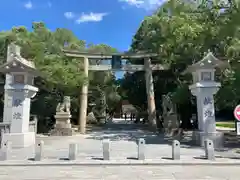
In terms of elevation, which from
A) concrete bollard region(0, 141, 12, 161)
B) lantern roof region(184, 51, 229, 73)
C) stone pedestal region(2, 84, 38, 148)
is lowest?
concrete bollard region(0, 141, 12, 161)

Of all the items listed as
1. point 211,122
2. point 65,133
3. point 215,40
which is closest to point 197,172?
point 211,122

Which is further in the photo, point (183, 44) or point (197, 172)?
point (183, 44)

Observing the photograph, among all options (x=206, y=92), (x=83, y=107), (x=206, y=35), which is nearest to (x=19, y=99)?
(x=206, y=92)

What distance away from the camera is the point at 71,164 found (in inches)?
356

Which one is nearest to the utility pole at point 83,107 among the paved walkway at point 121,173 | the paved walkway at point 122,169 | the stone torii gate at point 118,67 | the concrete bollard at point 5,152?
the stone torii gate at point 118,67

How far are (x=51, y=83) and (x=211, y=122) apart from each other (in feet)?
36.7

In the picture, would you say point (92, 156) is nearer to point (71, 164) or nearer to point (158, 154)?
point (71, 164)

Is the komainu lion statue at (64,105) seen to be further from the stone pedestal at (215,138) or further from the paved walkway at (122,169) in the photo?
the stone pedestal at (215,138)

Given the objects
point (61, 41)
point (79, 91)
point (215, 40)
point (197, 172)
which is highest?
point (61, 41)

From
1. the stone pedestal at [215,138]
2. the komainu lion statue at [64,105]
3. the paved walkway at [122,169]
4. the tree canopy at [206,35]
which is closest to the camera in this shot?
the paved walkway at [122,169]

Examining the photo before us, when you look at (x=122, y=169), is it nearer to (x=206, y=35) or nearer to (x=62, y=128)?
(x=206, y=35)

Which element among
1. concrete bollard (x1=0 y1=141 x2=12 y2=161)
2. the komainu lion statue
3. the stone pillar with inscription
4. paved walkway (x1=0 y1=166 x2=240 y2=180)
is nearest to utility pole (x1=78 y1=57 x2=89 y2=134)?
the komainu lion statue

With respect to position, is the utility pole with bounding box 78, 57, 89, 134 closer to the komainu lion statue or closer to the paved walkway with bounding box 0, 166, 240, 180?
the komainu lion statue

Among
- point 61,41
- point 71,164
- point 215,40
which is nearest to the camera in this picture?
point 71,164
